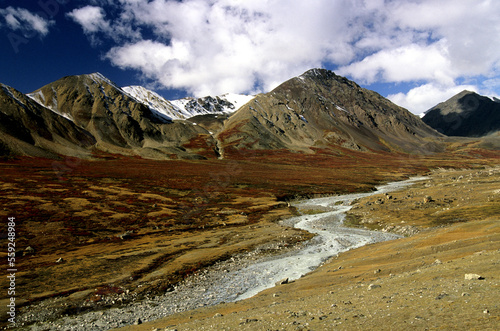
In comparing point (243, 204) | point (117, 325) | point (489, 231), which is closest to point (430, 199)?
point (489, 231)

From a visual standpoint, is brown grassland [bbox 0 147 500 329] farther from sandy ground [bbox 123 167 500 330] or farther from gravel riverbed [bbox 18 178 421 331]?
gravel riverbed [bbox 18 178 421 331]

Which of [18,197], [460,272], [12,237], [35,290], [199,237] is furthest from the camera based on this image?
[18,197]

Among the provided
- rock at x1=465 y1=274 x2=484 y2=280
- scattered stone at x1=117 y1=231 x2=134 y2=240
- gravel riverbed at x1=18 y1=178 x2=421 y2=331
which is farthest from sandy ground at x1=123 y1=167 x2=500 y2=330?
scattered stone at x1=117 y1=231 x2=134 y2=240

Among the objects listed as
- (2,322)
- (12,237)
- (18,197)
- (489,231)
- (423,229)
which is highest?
(18,197)

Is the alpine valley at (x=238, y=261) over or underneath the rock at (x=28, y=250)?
underneath

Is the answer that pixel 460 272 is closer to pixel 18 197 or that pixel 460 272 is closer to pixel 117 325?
pixel 117 325

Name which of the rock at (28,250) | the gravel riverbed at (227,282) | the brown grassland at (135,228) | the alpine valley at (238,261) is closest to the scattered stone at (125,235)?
the brown grassland at (135,228)

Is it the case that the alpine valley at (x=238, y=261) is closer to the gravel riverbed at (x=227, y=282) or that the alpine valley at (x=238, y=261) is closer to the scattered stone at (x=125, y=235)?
the gravel riverbed at (x=227, y=282)

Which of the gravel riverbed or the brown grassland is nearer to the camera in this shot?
the gravel riverbed

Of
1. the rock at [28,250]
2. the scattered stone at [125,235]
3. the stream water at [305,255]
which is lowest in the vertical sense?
the stream water at [305,255]

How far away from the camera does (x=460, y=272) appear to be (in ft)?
50.4

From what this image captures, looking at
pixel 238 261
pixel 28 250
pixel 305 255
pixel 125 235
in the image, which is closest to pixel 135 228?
pixel 125 235

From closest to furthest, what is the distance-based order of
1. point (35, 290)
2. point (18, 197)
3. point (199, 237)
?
point (35, 290)
point (199, 237)
point (18, 197)

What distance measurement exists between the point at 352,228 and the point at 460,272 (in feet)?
111
